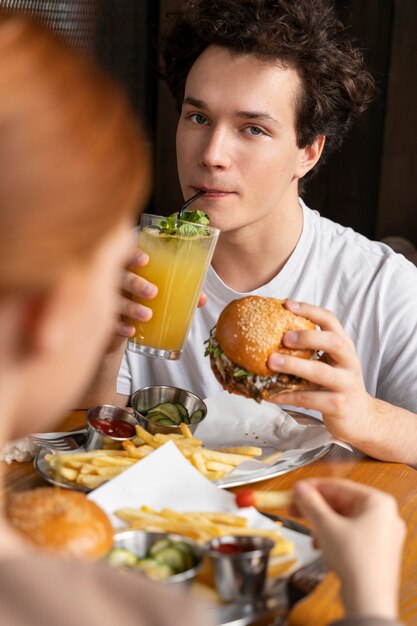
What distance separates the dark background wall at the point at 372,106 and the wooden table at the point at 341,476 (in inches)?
101

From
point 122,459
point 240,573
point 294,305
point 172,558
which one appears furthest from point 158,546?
point 294,305

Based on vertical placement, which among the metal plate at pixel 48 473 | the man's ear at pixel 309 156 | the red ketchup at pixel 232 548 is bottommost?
the metal plate at pixel 48 473

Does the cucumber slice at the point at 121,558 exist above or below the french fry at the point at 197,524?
above

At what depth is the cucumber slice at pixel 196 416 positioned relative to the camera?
225cm

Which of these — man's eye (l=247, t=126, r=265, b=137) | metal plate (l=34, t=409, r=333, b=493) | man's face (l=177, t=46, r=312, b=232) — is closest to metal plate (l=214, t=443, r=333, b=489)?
metal plate (l=34, t=409, r=333, b=493)

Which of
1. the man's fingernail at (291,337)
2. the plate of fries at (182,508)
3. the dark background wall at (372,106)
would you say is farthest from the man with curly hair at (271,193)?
the dark background wall at (372,106)

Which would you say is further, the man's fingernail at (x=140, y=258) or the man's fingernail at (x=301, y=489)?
the man's fingernail at (x=140, y=258)

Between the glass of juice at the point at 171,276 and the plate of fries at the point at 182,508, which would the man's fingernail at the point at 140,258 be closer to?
the glass of juice at the point at 171,276

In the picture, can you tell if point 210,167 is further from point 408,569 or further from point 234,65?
point 408,569

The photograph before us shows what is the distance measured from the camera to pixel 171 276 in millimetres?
2287

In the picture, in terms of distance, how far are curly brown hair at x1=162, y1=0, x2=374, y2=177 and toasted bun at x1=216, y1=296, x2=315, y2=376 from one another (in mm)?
973

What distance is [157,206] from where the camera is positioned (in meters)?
5.16

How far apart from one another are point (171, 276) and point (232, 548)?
93 cm

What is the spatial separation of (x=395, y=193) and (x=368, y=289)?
6.15 feet
